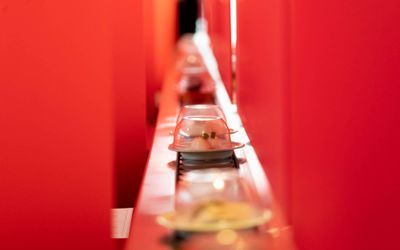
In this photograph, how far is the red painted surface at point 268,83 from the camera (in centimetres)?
141

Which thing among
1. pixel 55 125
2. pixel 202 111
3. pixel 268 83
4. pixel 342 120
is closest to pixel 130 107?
pixel 202 111

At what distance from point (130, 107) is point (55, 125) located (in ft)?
3.83

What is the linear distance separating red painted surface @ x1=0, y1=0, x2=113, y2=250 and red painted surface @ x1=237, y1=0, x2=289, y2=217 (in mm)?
420

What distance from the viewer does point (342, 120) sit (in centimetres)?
129

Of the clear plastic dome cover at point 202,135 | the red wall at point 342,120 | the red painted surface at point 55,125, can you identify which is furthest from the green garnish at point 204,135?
the red wall at point 342,120

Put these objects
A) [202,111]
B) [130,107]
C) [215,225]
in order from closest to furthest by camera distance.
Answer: [215,225], [202,111], [130,107]

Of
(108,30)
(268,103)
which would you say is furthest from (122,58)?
(268,103)

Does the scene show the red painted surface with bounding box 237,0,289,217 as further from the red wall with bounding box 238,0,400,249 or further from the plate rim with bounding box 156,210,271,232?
the plate rim with bounding box 156,210,271,232

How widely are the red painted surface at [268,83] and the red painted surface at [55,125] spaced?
16.5 inches

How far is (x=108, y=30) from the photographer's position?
173 cm

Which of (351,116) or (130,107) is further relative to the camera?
(130,107)

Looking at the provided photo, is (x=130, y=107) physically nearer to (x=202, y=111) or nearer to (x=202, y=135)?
(x=202, y=111)

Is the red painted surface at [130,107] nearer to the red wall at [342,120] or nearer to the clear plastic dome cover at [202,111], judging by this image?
the clear plastic dome cover at [202,111]

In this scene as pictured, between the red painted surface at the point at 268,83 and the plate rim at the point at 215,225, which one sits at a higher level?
the red painted surface at the point at 268,83
